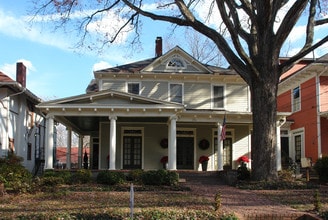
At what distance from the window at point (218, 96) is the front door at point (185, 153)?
268 cm

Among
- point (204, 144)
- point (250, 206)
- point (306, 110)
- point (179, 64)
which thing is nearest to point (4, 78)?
point (179, 64)

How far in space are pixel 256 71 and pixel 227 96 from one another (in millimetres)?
8956

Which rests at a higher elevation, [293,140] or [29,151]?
[293,140]

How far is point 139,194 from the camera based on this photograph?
14.9 m

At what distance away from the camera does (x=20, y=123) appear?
26891mm

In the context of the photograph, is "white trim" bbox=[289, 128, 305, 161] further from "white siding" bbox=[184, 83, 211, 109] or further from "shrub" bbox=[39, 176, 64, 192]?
"shrub" bbox=[39, 176, 64, 192]

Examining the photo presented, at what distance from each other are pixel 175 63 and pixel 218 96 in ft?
11.3

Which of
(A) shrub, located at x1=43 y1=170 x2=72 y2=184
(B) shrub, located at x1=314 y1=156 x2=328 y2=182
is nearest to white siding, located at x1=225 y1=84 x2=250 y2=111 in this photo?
(B) shrub, located at x1=314 y1=156 x2=328 y2=182

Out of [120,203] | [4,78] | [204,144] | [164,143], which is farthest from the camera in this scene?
[204,144]

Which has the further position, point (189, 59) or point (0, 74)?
point (189, 59)

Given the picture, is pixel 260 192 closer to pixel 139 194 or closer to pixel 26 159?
pixel 139 194

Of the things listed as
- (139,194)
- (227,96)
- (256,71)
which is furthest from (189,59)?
(139,194)

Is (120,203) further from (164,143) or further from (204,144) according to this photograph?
(204,144)

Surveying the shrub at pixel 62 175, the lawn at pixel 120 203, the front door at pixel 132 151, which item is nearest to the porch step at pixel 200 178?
the lawn at pixel 120 203
